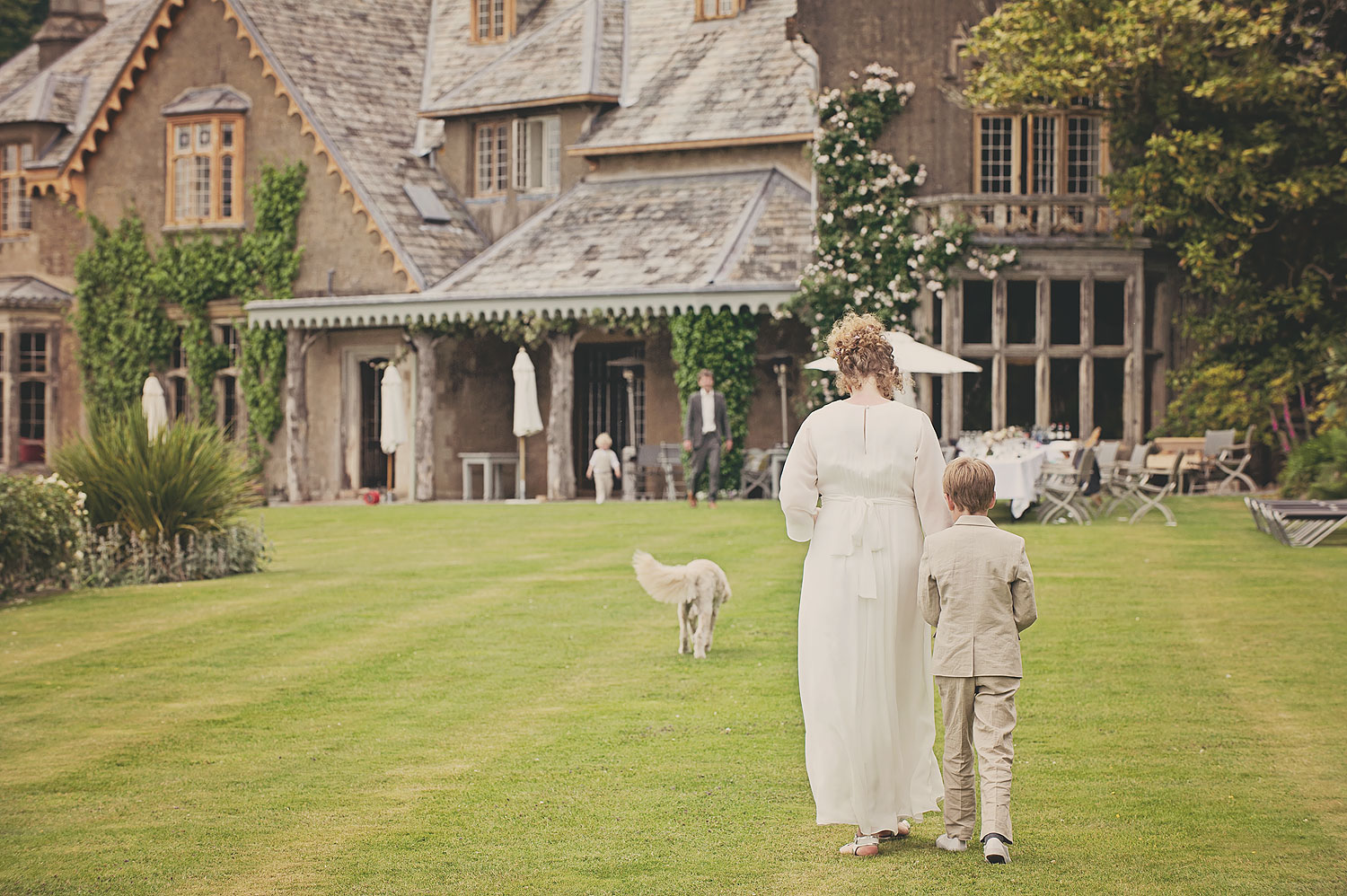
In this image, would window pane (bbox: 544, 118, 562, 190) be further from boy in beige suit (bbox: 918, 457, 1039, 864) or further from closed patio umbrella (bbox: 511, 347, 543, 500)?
boy in beige suit (bbox: 918, 457, 1039, 864)

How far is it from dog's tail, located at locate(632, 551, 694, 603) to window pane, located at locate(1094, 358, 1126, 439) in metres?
16.1

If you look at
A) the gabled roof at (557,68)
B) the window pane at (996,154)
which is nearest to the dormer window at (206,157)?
the gabled roof at (557,68)

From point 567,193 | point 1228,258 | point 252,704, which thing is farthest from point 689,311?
point 252,704

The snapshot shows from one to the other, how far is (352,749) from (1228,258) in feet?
61.2

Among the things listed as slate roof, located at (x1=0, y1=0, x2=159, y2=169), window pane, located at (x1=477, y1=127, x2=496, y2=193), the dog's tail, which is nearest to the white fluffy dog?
the dog's tail

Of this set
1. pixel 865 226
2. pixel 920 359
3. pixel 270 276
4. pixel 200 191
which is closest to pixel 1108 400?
pixel 865 226

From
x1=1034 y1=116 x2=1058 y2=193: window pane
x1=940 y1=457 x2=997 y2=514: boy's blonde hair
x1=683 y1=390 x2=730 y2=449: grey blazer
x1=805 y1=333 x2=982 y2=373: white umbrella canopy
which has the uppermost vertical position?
x1=1034 y1=116 x2=1058 y2=193: window pane

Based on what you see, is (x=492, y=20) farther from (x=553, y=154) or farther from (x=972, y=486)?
(x=972, y=486)

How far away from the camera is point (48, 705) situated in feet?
33.2

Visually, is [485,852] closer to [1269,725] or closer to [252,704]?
[252,704]

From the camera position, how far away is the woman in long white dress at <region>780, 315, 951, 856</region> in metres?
6.62

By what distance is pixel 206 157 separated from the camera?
3203cm

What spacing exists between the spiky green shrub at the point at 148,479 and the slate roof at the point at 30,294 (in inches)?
714

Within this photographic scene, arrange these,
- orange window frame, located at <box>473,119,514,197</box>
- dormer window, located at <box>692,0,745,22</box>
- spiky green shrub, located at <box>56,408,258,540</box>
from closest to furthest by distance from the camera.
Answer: spiky green shrub, located at <box>56,408,258,540</box> → dormer window, located at <box>692,0,745,22</box> → orange window frame, located at <box>473,119,514,197</box>
